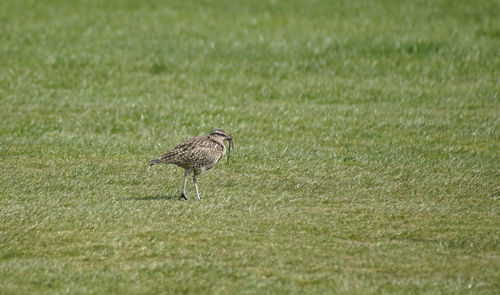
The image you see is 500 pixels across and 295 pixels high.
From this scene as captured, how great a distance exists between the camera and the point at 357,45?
22375 mm

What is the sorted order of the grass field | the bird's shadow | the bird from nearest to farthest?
the grass field < the bird < the bird's shadow

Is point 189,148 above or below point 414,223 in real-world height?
above

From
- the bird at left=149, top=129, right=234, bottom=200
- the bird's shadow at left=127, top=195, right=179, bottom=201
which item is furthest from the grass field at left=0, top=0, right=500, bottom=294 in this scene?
the bird at left=149, top=129, right=234, bottom=200

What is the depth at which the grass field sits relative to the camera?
8633 millimetres

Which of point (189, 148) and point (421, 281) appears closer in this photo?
point (421, 281)

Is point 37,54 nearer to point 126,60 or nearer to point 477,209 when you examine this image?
point 126,60

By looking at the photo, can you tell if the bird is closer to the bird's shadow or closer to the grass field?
the bird's shadow

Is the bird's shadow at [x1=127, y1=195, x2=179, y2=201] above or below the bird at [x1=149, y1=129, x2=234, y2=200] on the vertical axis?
below

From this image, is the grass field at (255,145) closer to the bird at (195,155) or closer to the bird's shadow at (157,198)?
the bird's shadow at (157,198)

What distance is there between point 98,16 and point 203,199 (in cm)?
1610

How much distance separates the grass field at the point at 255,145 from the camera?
8633 mm

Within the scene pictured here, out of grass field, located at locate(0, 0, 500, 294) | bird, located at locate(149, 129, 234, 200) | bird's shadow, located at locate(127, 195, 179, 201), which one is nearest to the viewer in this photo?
grass field, located at locate(0, 0, 500, 294)

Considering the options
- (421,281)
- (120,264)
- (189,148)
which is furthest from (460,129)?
(120,264)

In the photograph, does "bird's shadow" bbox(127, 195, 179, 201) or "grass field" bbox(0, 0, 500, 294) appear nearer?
"grass field" bbox(0, 0, 500, 294)
